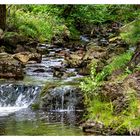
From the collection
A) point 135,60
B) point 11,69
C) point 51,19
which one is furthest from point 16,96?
point 51,19

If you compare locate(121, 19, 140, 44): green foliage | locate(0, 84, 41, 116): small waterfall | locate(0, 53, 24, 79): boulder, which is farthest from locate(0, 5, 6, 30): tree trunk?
locate(121, 19, 140, 44): green foliage

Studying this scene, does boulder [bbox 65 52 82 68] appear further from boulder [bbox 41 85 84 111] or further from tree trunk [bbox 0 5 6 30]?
tree trunk [bbox 0 5 6 30]

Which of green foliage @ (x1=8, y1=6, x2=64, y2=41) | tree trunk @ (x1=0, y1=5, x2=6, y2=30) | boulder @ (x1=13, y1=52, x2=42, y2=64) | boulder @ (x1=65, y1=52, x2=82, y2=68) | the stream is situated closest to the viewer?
the stream

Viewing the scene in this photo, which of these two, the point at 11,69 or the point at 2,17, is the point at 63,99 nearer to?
the point at 11,69

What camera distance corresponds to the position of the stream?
4.20 meters

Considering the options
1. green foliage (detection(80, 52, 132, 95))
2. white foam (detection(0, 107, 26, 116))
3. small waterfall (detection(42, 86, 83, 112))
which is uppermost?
green foliage (detection(80, 52, 132, 95))

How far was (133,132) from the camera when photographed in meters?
3.93

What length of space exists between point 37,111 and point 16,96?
1.50 feet

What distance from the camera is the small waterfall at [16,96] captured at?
520 centimetres

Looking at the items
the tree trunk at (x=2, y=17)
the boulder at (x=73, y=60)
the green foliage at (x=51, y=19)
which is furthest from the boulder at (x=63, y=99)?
the tree trunk at (x=2, y=17)

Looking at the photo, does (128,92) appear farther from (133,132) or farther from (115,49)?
(115,49)

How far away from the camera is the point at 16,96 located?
17.6ft

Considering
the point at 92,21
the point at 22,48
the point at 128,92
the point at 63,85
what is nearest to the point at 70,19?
the point at 92,21

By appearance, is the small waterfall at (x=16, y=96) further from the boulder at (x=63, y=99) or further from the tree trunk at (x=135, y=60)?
the tree trunk at (x=135, y=60)
